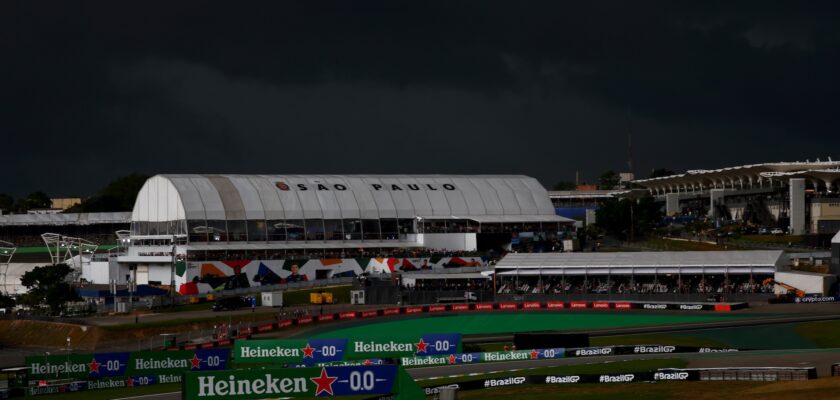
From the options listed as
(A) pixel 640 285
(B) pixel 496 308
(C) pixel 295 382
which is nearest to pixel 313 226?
(B) pixel 496 308

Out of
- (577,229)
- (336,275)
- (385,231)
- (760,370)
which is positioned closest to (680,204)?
(577,229)

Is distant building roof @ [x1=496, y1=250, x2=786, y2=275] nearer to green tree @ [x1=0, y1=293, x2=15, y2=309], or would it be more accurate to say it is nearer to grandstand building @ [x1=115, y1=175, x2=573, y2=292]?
grandstand building @ [x1=115, y1=175, x2=573, y2=292]

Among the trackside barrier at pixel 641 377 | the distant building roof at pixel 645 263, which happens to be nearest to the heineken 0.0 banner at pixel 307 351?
the trackside barrier at pixel 641 377

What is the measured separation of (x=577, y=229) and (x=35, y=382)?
9475 cm

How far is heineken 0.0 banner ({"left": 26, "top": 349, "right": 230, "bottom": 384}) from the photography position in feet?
174

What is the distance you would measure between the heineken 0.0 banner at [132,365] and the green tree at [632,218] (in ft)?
306

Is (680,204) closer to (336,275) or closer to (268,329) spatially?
(336,275)

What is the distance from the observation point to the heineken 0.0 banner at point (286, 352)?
53.8 metres

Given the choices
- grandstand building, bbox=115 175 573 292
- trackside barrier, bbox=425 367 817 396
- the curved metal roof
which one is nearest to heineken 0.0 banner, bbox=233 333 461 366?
trackside barrier, bbox=425 367 817 396

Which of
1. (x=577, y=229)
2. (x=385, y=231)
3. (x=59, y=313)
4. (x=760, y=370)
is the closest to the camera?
(x=760, y=370)

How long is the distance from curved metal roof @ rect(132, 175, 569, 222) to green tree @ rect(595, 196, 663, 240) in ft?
42.2

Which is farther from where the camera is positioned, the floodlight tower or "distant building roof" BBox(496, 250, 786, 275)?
the floodlight tower

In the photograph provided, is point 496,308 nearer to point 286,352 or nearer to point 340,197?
point 340,197

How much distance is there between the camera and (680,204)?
165875 millimetres
